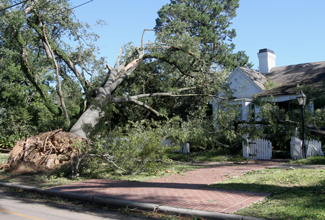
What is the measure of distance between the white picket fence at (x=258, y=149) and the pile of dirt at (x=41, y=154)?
27.3 ft

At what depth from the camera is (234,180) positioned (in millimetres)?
9055

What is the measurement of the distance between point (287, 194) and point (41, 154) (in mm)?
9782

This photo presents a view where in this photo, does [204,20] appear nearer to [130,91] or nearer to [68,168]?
[130,91]

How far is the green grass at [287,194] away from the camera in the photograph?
527cm

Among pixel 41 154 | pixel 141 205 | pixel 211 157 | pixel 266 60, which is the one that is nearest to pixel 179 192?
pixel 141 205

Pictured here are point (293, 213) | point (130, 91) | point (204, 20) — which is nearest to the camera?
point (293, 213)

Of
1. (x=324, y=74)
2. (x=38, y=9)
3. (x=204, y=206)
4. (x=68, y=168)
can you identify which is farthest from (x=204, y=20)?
(x=204, y=206)

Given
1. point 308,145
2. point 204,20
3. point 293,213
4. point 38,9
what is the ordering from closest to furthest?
point 293,213 < point 308,145 < point 38,9 < point 204,20

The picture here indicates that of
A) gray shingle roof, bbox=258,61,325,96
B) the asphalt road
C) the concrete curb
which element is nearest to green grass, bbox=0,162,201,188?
the concrete curb

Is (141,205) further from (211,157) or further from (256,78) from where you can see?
(256,78)

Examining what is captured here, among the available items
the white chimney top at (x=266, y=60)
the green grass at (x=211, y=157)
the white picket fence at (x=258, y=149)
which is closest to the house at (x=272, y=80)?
the white chimney top at (x=266, y=60)

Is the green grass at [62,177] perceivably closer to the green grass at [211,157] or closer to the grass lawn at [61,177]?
the grass lawn at [61,177]

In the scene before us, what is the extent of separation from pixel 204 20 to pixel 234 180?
32433 millimetres

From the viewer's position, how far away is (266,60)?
27.8m
